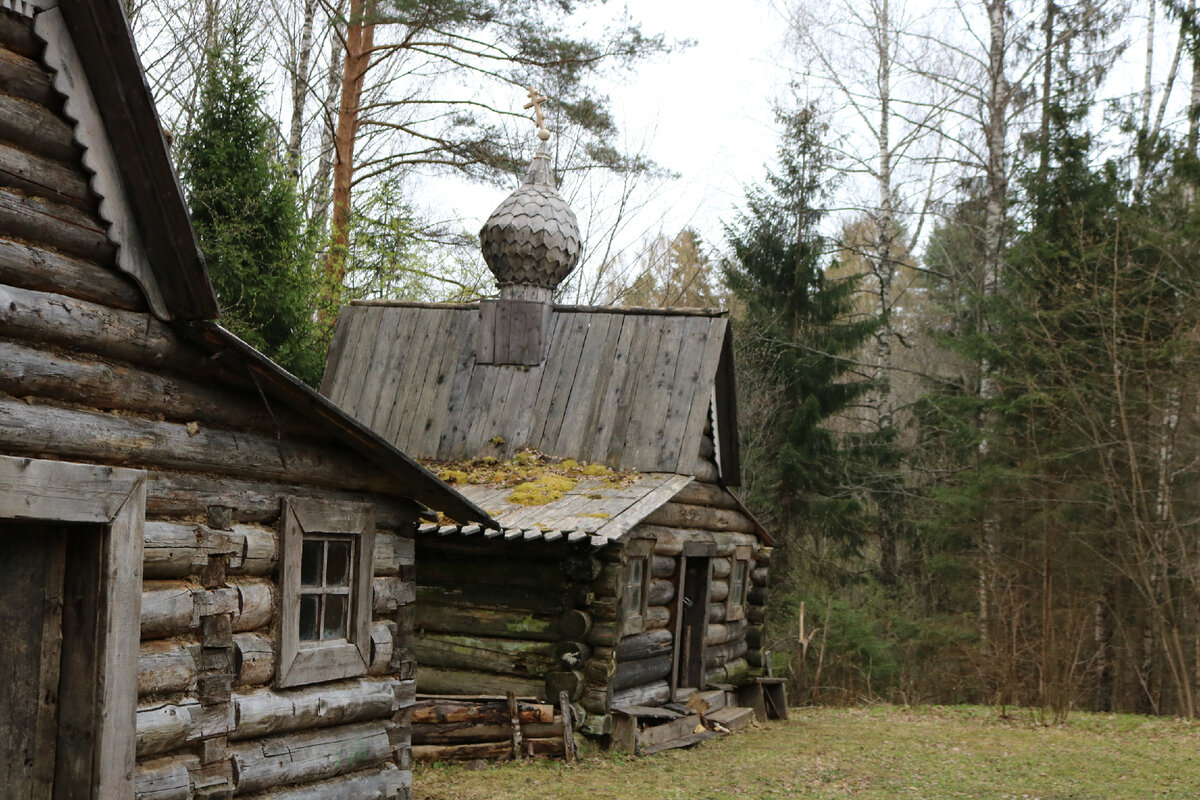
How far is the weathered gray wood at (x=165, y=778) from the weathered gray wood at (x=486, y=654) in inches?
223

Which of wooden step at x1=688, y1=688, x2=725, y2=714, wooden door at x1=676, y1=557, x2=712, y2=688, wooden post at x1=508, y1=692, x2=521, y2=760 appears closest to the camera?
wooden post at x1=508, y1=692, x2=521, y2=760

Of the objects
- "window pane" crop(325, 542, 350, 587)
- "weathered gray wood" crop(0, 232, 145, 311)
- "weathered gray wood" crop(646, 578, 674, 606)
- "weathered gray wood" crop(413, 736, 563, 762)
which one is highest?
"weathered gray wood" crop(0, 232, 145, 311)

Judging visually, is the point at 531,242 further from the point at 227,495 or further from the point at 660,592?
the point at 227,495

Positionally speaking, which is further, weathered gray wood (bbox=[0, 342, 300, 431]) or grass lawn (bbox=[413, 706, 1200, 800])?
grass lawn (bbox=[413, 706, 1200, 800])

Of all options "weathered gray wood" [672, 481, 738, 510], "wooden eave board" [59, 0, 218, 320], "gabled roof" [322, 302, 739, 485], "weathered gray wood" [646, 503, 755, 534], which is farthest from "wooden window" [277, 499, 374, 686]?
"gabled roof" [322, 302, 739, 485]

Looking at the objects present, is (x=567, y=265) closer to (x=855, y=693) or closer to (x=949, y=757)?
(x=949, y=757)

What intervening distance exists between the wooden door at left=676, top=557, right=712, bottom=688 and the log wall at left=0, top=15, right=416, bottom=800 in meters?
6.77

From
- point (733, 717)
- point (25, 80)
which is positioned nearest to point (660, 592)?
point (733, 717)

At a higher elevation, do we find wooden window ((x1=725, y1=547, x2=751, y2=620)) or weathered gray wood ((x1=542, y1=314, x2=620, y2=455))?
weathered gray wood ((x1=542, y1=314, x2=620, y2=455))

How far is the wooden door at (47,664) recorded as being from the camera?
18.2 feet

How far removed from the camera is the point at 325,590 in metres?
7.73

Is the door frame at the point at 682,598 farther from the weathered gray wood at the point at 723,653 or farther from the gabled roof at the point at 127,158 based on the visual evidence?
the gabled roof at the point at 127,158

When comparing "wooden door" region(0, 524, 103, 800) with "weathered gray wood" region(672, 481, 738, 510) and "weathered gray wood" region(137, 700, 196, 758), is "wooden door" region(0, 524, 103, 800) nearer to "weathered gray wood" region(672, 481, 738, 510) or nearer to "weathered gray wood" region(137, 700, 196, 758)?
"weathered gray wood" region(137, 700, 196, 758)

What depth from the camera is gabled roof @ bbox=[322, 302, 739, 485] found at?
13.5m
